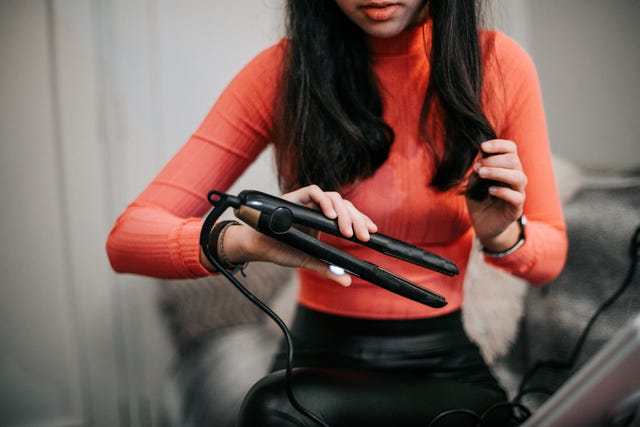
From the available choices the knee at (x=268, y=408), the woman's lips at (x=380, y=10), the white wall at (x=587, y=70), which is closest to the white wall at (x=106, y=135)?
the white wall at (x=587, y=70)

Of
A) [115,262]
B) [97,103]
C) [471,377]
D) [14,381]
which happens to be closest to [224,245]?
[115,262]

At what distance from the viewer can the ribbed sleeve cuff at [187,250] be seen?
1.94 feet

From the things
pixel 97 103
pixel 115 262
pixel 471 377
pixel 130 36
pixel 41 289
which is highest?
pixel 130 36

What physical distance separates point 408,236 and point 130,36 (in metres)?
0.68

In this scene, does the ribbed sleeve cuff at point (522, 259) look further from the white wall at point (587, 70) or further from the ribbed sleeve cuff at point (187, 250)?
the white wall at point (587, 70)

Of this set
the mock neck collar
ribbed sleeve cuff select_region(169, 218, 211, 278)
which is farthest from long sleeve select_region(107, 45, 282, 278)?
the mock neck collar

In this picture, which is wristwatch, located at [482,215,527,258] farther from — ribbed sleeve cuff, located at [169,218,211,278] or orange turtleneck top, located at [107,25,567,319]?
ribbed sleeve cuff, located at [169,218,211,278]

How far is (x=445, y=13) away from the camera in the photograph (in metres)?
0.61

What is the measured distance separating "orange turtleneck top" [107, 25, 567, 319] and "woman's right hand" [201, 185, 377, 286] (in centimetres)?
10

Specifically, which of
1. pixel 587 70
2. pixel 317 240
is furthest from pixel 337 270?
pixel 587 70

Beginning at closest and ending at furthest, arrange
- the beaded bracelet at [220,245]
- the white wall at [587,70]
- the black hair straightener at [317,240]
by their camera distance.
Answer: the black hair straightener at [317,240], the beaded bracelet at [220,245], the white wall at [587,70]

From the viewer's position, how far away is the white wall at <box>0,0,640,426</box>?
39.6 inches

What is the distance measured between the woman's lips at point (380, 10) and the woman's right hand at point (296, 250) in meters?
0.21

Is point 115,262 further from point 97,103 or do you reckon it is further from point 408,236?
point 97,103
